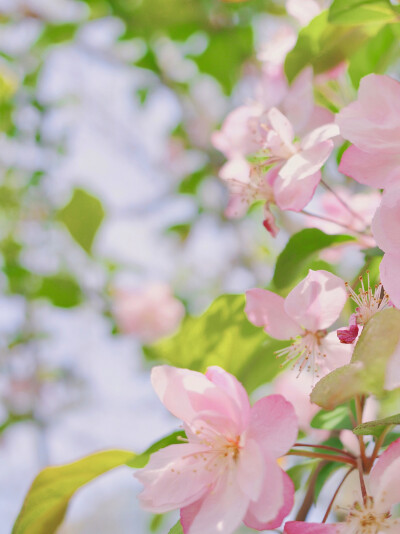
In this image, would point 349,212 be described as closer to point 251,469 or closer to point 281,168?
Result: point 281,168

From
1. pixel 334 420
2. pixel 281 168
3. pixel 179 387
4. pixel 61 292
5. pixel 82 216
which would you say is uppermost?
pixel 281 168

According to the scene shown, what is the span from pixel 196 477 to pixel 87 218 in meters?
0.71

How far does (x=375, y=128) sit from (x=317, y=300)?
132 millimetres

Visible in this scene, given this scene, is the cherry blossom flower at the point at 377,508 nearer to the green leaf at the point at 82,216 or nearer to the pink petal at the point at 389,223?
the pink petal at the point at 389,223

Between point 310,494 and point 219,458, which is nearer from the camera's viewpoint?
point 219,458

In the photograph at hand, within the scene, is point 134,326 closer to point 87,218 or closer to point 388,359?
point 87,218

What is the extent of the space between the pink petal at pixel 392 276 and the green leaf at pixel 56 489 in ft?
1.04

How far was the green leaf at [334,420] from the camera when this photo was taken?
548 millimetres

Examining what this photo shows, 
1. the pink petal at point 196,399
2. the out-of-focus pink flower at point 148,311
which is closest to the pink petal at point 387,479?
the pink petal at point 196,399

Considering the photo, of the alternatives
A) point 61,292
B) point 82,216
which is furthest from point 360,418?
point 61,292

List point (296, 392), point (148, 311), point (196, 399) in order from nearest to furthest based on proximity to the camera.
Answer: point (196, 399) < point (296, 392) < point (148, 311)

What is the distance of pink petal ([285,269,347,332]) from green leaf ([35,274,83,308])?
1069 mm

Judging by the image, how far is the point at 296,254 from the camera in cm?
55

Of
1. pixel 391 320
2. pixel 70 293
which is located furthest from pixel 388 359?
pixel 70 293
